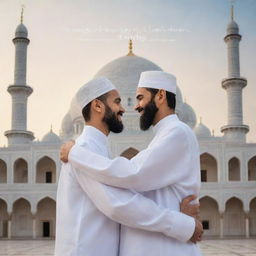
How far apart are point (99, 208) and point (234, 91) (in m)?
22.8

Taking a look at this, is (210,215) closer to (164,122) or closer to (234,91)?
(234,91)

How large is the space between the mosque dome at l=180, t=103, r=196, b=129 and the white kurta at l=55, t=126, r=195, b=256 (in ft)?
93.8

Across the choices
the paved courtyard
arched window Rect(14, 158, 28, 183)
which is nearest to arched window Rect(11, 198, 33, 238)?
arched window Rect(14, 158, 28, 183)

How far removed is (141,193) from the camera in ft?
7.72

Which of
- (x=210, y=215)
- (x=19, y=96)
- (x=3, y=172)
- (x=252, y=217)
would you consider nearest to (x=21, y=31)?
→ (x=19, y=96)

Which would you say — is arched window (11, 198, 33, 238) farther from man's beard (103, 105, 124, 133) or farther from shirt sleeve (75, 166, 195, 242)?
shirt sleeve (75, 166, 195, 242)

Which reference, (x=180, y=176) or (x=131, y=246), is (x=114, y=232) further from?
(x=180, y=176)

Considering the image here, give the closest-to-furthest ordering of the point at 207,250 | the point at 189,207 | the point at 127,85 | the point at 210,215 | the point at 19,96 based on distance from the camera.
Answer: the point at 189,207
the point at 207,250
the point at 210,215
the point at 19,96
the point at 127,85

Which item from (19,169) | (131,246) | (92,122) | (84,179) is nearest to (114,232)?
(131,246)

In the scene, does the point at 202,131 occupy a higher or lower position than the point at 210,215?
higher

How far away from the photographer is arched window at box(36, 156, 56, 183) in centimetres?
2586

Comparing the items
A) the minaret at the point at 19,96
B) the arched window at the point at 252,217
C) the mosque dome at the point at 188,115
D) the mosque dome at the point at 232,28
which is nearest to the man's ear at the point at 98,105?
the arched window at the point at 252,217

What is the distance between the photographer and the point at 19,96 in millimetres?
24656

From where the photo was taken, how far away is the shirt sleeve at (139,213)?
2193 millimetres
